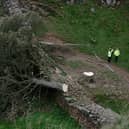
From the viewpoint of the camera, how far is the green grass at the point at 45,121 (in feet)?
66.5

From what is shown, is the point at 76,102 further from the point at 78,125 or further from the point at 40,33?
the point at 40,33

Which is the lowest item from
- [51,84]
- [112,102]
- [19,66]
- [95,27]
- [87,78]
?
[112,102]

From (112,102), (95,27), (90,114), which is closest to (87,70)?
(112,102)

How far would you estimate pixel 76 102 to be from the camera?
21266 mm

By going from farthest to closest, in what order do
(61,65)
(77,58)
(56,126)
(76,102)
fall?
(77,58) < (61,65) < (76,102) < (56,126)

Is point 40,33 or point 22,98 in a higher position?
point 40,33

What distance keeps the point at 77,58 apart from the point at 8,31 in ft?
16.6

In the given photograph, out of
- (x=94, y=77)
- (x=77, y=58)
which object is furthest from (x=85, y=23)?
(x=94, y=77)

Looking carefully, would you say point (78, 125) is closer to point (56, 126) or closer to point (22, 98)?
point (56, 126)

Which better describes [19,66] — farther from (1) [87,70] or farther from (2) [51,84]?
(1) [87,70]

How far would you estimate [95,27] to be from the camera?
98.8 ft

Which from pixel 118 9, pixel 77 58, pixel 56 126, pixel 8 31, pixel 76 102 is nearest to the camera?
pixel 56 126

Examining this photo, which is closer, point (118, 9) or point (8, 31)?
point (8, 31)

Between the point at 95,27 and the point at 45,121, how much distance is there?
10773 millimetres
